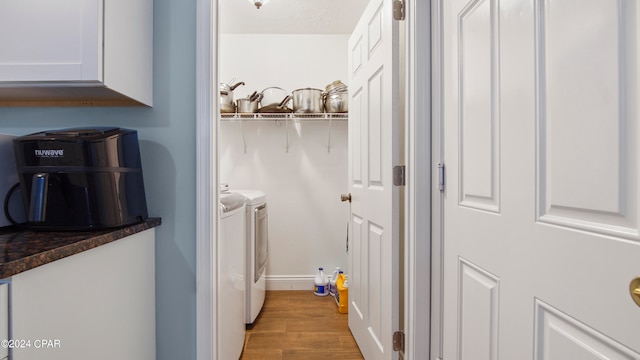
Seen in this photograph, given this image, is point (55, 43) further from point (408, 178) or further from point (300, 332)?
point (300, 332)

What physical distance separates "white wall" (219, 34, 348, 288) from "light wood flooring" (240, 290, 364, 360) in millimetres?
437

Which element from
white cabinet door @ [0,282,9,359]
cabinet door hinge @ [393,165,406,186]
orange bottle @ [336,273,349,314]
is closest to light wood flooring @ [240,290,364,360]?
orange bottle @ [336,273,349,314]

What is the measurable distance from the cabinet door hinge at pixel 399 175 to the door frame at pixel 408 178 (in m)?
0.07

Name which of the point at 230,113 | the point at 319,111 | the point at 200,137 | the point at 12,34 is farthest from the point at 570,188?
the point at 230,113

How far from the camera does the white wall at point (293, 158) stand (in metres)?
3.06

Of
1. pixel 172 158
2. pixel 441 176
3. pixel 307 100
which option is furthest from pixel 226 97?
pixel 441 176

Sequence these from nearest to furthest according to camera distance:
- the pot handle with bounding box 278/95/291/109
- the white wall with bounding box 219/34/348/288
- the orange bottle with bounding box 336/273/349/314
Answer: the orange bottle with bounding box 336/273/349/314 → the pot handle with bounding box 278/95/291/109 → the white wall with bounding box 219/34/348/288

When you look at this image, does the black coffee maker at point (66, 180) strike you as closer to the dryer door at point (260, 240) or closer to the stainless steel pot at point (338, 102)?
the dryer door at point (260, 240)

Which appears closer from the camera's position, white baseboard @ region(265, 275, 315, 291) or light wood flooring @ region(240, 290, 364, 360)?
light wood flooring @ region(240, 290, 364, 360)

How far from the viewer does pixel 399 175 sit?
4.73 feet

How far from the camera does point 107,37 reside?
997 mm

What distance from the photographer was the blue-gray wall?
1.25 meters

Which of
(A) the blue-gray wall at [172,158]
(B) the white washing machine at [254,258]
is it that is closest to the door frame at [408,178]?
(A) the blue-gray wall at [172,158]

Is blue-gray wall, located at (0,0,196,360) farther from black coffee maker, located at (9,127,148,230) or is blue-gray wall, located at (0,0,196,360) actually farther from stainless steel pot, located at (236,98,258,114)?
stainless steel pot, located at (236,98,258,114)
